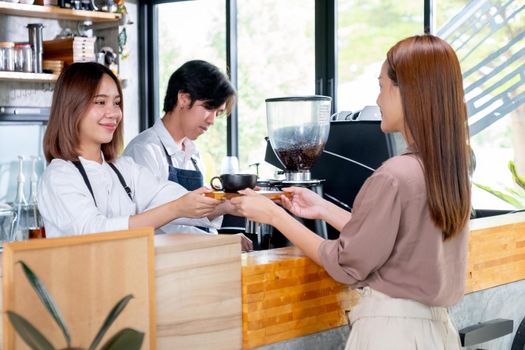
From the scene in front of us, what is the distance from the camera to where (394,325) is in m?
2.17

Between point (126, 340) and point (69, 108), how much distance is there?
1062 millimetres

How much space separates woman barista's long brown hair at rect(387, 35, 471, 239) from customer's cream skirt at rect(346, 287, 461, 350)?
0.78 ft

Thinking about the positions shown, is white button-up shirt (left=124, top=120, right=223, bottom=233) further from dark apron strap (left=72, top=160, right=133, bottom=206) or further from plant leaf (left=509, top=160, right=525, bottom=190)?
plant leaf (left=509, top=160, right=525, bottom=190)

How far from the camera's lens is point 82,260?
1.88m

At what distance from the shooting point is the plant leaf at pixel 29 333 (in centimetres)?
160

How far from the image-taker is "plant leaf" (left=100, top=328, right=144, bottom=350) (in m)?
1.68

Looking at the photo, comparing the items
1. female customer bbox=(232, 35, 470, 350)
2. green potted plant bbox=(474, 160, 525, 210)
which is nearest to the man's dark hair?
female customer bbox=(232, 35, 470, 350)

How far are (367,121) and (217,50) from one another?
3427 mm

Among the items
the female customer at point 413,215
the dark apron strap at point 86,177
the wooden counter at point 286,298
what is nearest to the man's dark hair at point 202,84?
the dark apron strap at point 86,177

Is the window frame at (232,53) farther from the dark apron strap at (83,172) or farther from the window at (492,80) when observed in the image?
the dark apron strap at (83,172)

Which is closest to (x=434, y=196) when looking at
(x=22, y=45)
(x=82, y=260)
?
(x=82, y=260)

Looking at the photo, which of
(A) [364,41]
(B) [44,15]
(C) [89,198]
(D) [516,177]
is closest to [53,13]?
(B) [44,15]

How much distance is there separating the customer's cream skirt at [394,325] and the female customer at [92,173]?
1.79 feet

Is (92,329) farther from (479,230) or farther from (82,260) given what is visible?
(479,230)
